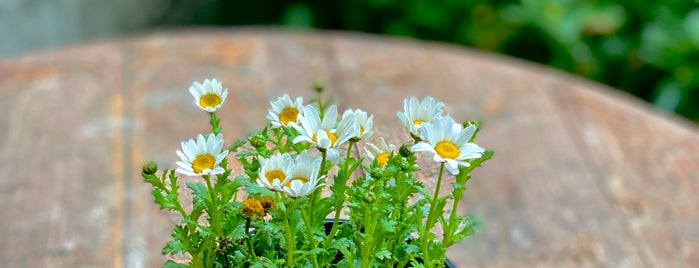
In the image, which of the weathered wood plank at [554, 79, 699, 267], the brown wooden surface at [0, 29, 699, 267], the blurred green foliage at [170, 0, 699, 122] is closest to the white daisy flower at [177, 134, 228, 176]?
the brown wooden surface at [0, 29, 699, 267]

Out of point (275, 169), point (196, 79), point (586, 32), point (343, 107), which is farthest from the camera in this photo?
Result: point (586, 32)

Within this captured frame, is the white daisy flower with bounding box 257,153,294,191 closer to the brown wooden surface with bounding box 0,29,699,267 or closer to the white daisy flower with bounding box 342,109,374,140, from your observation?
the white daisy flower with bounding box 342,109,374,140

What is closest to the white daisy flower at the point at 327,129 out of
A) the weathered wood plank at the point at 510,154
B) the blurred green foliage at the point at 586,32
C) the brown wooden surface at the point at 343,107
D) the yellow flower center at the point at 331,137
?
the yellow flower center at the point at 331,137

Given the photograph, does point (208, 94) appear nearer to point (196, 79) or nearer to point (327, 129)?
point (327, 129)

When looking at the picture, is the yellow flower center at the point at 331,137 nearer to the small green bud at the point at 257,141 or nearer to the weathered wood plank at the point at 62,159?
the small green bud at the point at 257,141

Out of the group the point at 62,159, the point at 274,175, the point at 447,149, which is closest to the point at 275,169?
the point at 274,175

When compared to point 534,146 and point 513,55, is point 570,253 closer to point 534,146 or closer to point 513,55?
point 534,146
